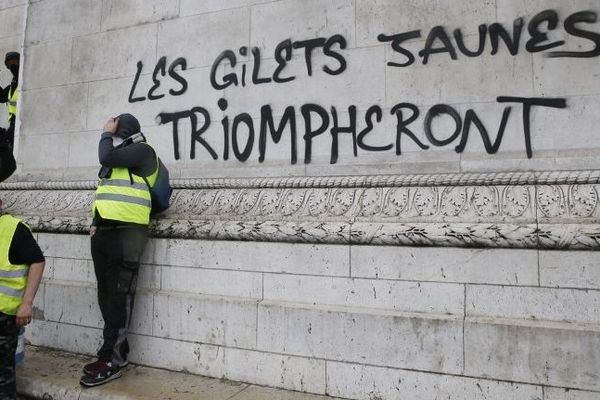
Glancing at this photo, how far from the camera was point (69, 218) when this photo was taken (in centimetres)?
527

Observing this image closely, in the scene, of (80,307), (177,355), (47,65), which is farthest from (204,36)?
(177,355)

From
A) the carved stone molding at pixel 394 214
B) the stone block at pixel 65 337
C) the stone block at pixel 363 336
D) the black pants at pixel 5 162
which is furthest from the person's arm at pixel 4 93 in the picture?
the stone block at pixel 363 336

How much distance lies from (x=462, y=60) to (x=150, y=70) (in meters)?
3.31

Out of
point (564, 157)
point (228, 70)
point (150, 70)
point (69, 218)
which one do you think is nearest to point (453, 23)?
point (564, 157)

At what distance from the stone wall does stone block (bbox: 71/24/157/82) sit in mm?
43

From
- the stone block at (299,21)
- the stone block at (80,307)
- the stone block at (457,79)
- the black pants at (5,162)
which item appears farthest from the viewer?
the black pants at (5,162)

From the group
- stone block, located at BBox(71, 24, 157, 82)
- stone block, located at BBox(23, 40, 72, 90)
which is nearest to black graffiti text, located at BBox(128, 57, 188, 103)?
stone block, located at BBox(71, 24, 157, 82)

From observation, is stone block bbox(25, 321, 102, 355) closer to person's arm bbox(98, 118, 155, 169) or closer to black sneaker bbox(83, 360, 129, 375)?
black sneaker bbox(83, 360, 129, 375)

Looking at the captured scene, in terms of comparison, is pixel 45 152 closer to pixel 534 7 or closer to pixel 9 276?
pixel 9 276

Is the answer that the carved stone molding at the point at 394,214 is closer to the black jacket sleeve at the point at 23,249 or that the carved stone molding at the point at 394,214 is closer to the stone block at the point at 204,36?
the black jacket sleeve at the point at 23,249

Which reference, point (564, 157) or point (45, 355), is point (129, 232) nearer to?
point (45, 355)

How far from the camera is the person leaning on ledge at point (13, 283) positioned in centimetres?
370

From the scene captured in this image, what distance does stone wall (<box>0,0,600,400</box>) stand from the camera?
3.40m

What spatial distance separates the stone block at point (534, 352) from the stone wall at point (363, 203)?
0.04ft
